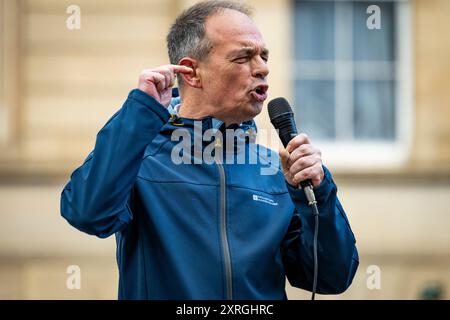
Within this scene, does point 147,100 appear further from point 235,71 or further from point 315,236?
point 315,236

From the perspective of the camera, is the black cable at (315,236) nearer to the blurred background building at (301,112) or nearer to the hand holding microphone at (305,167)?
the hand holding microphone at (305,167)

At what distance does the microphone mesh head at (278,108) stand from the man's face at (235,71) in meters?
0.06

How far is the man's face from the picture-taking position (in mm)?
3188

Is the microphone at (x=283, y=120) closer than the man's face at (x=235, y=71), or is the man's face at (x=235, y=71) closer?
the microphone at (x=283, y=120)

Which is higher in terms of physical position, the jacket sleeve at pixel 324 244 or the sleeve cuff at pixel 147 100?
the sleeve cuff at pixel 147 100

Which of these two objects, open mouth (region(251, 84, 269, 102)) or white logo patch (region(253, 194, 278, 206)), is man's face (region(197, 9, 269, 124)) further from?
white logo patch (region(253, 194, 278, 206))

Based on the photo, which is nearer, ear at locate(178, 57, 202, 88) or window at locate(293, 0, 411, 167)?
ear at locate(178, 57, 202, 88)

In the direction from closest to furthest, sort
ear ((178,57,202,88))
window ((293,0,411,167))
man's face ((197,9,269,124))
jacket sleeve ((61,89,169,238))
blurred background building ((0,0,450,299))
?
jacket sleeve ((61,89,169,238)) → man's face ((197,9,269,124)) → ear ((178,57,202,88)) → blurred background building ((0,0,450,299)) → window ((293,0,411,167))

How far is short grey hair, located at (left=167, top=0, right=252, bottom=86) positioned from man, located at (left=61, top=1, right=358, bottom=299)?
119mm

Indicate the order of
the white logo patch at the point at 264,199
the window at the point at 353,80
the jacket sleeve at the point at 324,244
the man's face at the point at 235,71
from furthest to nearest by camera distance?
1. the window at the point at 353,80
2. the man's face at the point at 235,71
3. the white logo patch at the point at 264,199
4. the jacket sleeve at the point at 324,244

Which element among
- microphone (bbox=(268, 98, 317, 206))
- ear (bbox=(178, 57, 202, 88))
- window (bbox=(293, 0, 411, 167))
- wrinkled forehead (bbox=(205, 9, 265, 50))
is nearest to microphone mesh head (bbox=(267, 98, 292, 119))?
microphone (bbox=(268, 98, 317, 206))

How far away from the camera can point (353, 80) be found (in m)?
9.27

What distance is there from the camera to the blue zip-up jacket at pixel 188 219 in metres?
2.77

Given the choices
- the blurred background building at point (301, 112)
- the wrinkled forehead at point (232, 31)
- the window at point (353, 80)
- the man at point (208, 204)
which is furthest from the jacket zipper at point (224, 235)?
the window at point (353, 80)
